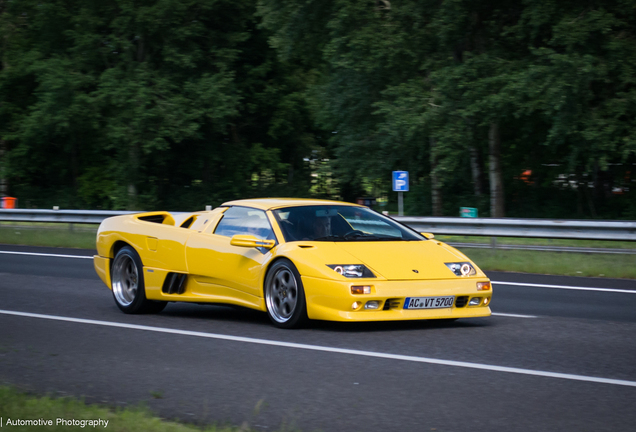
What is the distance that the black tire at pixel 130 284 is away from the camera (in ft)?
29.9

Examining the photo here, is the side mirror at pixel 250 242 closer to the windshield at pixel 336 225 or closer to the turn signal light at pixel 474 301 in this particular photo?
the windshield at pixel 336 225

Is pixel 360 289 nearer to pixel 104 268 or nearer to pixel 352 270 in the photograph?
pixel 352 270

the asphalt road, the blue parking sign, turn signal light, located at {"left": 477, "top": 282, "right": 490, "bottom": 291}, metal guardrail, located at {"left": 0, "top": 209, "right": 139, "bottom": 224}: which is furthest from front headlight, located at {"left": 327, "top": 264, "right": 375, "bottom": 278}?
the blue parking sign

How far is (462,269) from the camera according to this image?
7.70 m

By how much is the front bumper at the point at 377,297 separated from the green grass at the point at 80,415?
275cm

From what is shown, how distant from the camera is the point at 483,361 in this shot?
20.1 ft

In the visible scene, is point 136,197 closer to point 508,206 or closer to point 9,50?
point 9,50

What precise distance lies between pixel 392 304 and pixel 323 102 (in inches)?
944

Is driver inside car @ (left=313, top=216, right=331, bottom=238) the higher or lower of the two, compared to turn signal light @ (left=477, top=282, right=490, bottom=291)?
higher

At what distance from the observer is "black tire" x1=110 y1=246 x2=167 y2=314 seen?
912cm

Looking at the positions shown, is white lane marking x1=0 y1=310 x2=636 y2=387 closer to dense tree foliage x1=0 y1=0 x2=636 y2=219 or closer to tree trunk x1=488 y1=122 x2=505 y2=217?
dense tree foliage x1=0 y1=0 x2=636 y2=219

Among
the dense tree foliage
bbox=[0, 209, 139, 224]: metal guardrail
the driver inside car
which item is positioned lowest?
the driver inside car

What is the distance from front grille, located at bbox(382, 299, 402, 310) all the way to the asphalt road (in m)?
0.25

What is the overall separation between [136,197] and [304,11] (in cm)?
1139
